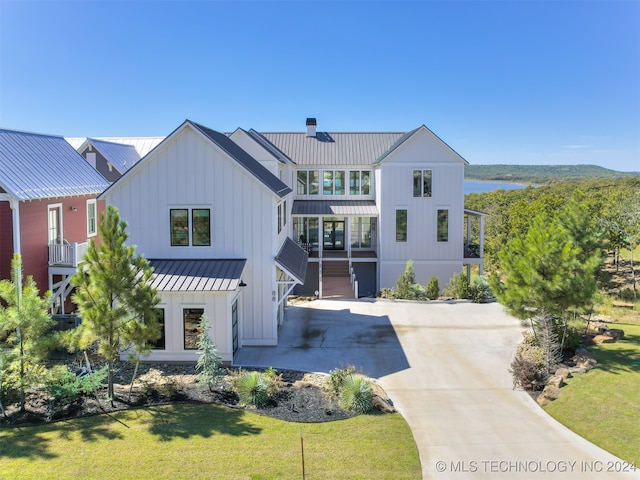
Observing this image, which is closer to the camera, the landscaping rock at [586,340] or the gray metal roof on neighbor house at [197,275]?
the gray metal roof on neighbor house at [197,275]

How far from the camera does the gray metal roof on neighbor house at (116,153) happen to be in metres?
34.0

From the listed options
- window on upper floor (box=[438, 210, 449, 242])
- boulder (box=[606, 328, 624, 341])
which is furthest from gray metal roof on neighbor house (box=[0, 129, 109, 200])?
boulder (box=[606, 328, 624, 341])

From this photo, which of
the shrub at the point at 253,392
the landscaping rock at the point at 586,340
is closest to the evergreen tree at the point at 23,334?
the shrub at the point at 253,392

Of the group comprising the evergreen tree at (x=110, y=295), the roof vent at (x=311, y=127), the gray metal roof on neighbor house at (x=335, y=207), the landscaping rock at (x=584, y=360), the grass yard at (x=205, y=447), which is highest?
the roof vent at (x=311, y=127)

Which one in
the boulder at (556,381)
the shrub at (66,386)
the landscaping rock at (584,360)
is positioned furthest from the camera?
the landscaping rock at (584,360)

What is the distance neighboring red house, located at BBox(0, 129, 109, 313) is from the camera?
1822 cm

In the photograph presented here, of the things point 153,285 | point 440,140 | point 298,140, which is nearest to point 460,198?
point 440,140

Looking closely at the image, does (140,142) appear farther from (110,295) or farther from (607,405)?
(607,405)

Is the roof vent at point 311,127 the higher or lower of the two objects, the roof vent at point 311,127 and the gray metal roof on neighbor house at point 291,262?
the higher

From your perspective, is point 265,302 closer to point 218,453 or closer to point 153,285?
point 153,285

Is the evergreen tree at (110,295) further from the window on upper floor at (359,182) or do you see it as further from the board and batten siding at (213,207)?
the window on upper floor at (359,182)

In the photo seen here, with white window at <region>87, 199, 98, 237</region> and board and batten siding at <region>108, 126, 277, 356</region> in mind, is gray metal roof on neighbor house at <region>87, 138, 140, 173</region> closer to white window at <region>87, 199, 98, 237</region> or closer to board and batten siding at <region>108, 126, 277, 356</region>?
white window at <region>87, 199, 98, 237</region>

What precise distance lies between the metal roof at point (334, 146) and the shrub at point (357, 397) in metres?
21.9

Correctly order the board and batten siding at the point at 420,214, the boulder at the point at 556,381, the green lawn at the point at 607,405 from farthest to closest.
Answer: the board and batten siding at the point at 420,214, the boulder at the point at 556,381, the green lawn at the point at 607,405
